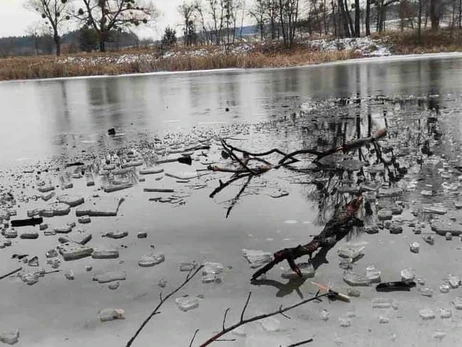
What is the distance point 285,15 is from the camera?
142ft

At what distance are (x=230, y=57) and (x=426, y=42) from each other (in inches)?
618

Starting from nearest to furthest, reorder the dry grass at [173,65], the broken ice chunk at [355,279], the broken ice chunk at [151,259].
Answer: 1. the broken ice chunk at [355,279]
2. the broken ice chunk at [151,259]
3. the dry grass at [173,65]

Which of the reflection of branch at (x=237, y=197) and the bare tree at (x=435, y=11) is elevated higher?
the bare tree at (x=435, y=11)

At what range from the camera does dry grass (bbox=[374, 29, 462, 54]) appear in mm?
33656

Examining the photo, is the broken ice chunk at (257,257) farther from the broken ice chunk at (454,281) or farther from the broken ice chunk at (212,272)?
the broken ice chunk at (454,281)

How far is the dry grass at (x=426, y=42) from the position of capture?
3366 cm

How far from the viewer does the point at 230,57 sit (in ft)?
91.9

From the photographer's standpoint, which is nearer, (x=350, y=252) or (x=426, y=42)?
(x=350, y=252)

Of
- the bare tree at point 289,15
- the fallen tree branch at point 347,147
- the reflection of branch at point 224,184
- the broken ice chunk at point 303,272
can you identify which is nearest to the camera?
the broken ice chunk at point 303,272

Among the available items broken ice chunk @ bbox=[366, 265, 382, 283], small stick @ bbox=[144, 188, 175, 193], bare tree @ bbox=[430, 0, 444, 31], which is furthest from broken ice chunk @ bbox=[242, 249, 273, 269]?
bare tree @ bbox=[430, 0, 444, 31]

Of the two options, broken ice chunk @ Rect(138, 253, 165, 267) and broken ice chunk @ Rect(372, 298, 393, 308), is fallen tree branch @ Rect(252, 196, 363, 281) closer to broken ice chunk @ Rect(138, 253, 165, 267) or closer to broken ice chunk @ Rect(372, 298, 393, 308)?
broken ice chunk @ Rect(372, 298, 393, 308)

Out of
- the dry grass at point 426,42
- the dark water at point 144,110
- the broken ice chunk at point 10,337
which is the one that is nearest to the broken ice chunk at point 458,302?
the broken ice chunk at point 10,337

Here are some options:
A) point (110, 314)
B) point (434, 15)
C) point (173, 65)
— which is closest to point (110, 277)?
point (110, 314)

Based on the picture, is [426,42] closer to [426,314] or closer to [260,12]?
[260,12]
